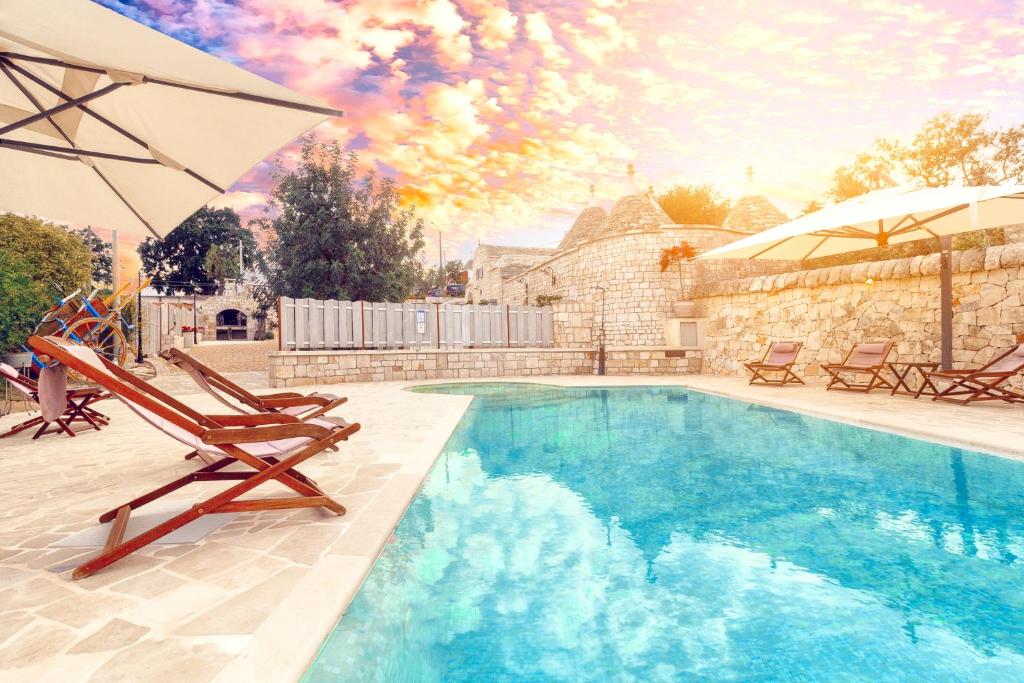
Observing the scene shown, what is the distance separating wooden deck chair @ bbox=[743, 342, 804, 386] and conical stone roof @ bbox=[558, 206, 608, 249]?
62.1ft

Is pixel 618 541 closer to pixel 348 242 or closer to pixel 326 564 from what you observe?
pixel 326 564

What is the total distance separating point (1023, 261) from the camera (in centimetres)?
654

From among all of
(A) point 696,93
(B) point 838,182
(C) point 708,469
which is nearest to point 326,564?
(C) point 708,469

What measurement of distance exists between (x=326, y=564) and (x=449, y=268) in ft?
173

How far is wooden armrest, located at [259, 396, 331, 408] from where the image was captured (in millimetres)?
3642

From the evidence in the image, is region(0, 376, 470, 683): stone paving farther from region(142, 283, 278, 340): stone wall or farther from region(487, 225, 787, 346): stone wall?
region(142, 283, 278, 340): stone wall

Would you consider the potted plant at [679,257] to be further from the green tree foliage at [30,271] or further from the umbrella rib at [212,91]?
the green tree foliage at [30,271]

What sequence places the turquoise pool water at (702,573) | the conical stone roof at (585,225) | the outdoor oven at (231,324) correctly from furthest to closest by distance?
the outdoor oven at (231,324)
the conical stone roof at (585,225)
the turquoise pool water at (702,573)

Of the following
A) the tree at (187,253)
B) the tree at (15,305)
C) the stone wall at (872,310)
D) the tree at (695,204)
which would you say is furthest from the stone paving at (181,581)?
the tree at (187,253)

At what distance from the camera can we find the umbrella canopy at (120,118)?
1.98 m

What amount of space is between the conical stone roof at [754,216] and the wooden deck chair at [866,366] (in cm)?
1205

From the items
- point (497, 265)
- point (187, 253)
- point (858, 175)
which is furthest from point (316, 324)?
point (187, 253)

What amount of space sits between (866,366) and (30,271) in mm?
15966

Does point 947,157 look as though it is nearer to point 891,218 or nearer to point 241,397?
point 891,218
